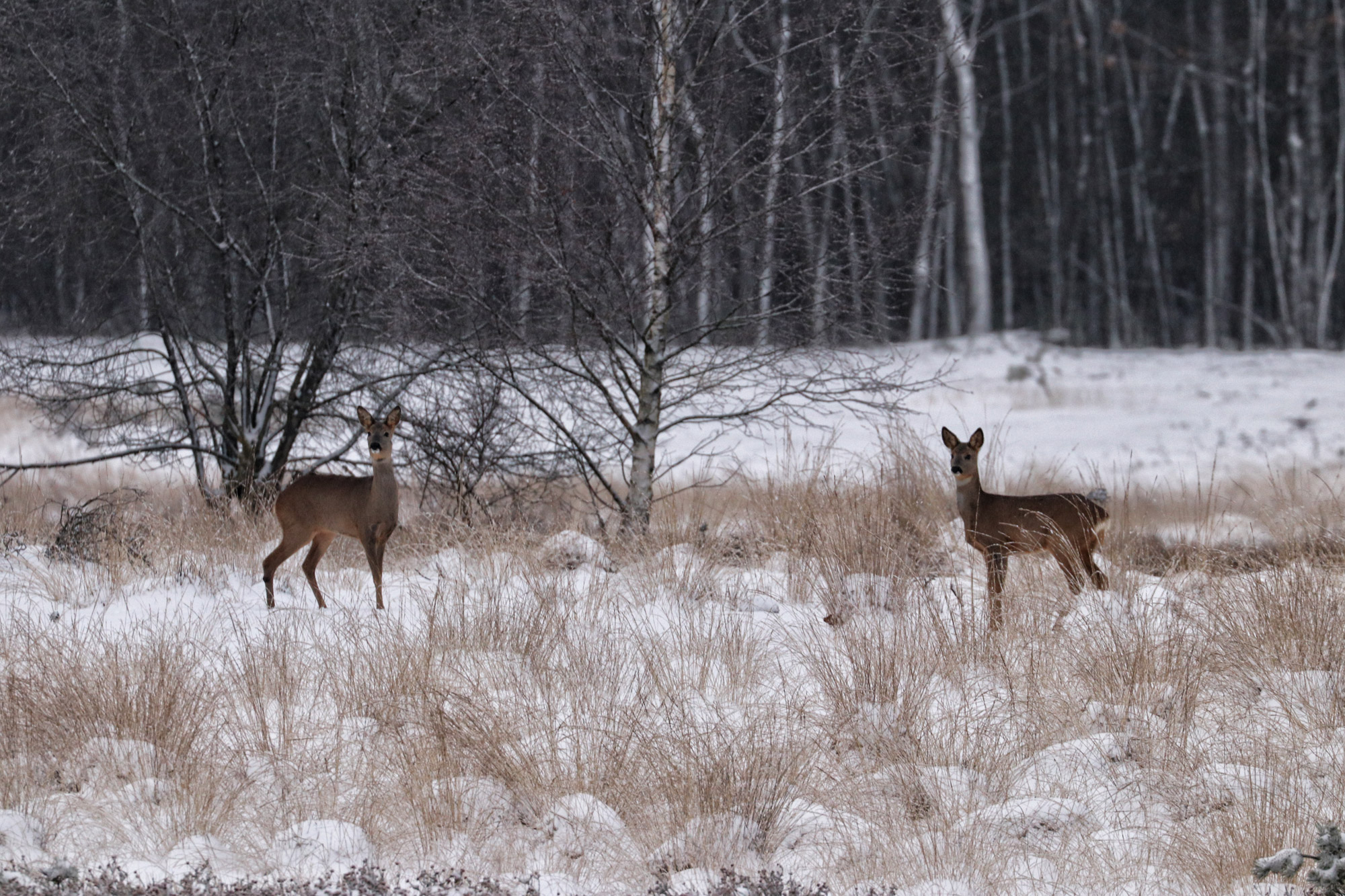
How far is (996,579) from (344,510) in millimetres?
3360

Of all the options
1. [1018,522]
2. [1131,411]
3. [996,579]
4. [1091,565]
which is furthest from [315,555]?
[1131,411]

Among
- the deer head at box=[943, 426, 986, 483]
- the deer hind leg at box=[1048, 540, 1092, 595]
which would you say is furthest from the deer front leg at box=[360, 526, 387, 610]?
the deer hind leg at box=[1048, 540, 1092, 595]

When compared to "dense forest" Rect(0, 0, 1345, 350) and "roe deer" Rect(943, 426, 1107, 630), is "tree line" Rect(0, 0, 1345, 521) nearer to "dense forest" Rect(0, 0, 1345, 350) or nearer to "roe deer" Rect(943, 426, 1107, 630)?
"dense forest" Rect(0, 0, 1345, 350)

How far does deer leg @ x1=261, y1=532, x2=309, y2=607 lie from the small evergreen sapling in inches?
198

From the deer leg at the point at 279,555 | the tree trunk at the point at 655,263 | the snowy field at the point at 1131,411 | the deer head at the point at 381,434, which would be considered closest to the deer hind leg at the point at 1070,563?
the tree trunk at the point at 655,263

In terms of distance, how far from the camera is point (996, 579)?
6504 mm

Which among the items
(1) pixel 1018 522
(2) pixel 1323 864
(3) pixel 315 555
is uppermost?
(1) pixel 1018 522

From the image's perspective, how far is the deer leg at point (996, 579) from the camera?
6340mm

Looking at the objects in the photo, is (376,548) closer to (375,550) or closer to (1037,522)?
(375,550)

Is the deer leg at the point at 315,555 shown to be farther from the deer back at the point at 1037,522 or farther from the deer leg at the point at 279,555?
the deer back at the point at 1037,522

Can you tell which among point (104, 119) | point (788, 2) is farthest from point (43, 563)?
point (788, 2)

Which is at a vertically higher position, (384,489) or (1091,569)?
(384,489)

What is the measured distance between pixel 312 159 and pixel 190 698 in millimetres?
6011

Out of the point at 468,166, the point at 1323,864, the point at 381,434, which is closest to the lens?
the point at 1323,864
